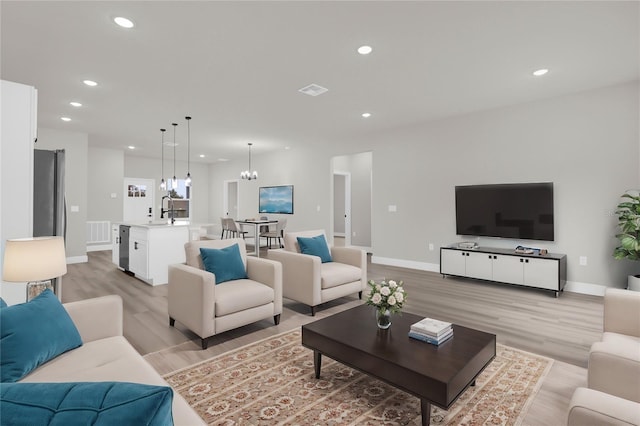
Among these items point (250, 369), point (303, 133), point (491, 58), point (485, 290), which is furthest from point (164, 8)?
point (485, 290)

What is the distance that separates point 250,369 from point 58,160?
8.37 ft

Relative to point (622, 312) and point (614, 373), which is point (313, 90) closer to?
point (622, 312)

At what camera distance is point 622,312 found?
2.07m

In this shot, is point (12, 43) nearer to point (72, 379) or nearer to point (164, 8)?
point (164, 8)

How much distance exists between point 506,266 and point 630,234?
1.40 m

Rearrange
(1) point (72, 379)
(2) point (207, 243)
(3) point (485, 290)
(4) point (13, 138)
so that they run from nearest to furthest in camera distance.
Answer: (1) point (72, 379) < (4) point (13, 138) < (2) point (207, 243) < (3) point (485, 290)

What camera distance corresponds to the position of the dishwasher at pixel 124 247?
5625 mm

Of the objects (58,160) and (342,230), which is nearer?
(58,160)

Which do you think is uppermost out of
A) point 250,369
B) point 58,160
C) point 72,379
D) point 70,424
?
point 58,160

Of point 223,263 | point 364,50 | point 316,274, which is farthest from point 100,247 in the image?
point 364,50

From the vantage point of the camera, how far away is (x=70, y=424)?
637 millimetres

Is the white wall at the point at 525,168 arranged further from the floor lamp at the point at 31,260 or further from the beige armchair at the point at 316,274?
the floor lamp at the point at 31,260

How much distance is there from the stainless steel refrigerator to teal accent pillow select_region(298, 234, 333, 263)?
2446mm

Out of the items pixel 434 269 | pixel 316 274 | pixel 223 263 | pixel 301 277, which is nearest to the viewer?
pixel 223 263
